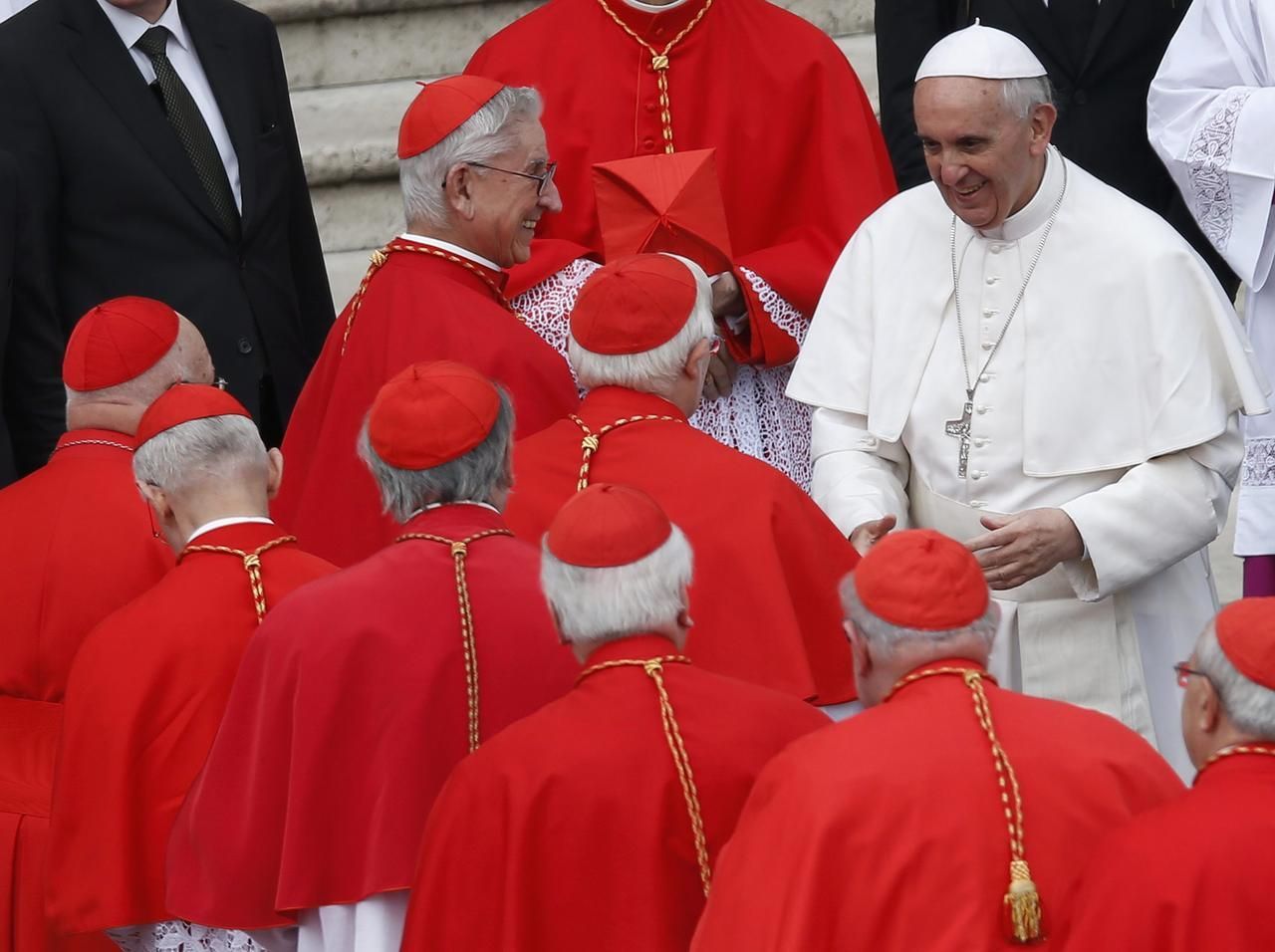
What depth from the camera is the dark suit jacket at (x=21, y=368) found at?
5.79 m

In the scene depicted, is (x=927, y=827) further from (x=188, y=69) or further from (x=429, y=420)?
(x=188, y=69)

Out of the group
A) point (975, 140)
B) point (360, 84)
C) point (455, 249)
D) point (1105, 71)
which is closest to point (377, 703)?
point (455, 249)

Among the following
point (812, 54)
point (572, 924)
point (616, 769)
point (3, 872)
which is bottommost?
point (3, 872)

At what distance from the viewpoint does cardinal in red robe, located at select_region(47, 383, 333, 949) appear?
14.2 ft

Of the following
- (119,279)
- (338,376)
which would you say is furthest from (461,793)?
(119,279)

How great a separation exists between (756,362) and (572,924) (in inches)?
90.2

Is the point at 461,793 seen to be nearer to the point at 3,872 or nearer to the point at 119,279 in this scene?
the point at 3,872

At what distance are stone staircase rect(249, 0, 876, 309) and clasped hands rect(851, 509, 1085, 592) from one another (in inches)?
140

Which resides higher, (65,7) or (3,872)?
(65,7)

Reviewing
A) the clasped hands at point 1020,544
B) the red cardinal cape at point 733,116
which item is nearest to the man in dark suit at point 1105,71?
the red cardinal cape at point 733,116

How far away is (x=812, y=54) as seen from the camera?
612 cm

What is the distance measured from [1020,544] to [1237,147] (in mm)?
1535

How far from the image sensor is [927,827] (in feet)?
11.3

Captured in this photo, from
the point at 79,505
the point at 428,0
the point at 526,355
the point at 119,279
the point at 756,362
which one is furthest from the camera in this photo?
the point at 428,0
